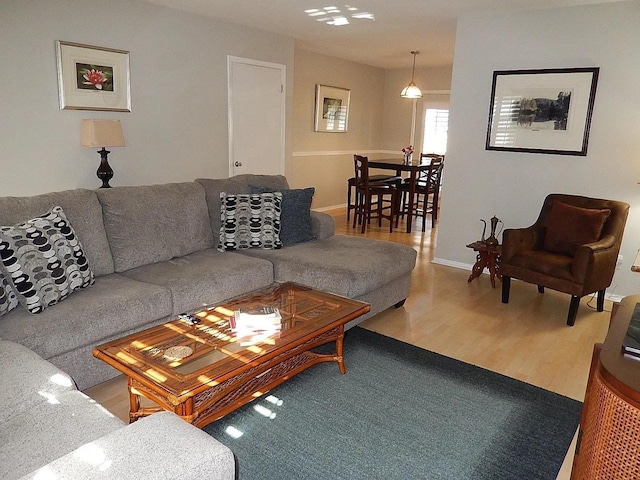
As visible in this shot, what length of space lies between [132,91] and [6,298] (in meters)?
2.58

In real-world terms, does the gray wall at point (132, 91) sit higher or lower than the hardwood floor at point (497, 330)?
higher

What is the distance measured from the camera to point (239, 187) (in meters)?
3.72

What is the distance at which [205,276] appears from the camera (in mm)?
2811

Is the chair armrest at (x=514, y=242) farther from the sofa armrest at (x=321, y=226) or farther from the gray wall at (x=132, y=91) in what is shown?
the gray wall at (x=132, y=91)

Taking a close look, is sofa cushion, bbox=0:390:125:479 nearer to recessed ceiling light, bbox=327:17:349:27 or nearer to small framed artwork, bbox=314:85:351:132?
recessed ceiling light, bbox=327:17:349:27

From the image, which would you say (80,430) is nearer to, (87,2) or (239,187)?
(239,187)

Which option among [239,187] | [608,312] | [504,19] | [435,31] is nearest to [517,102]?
[504,19]

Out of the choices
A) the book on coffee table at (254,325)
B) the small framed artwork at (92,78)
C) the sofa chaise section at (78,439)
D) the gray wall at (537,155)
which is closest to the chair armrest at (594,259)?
the gray wall at (537,155)

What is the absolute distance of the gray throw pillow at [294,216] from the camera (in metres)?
3.59

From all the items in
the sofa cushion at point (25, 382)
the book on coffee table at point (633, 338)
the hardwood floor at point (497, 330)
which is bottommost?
the hardwood floor at point (497, 330)

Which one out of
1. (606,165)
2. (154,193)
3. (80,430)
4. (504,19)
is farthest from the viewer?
(504,19)

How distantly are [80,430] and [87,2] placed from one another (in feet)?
11.7

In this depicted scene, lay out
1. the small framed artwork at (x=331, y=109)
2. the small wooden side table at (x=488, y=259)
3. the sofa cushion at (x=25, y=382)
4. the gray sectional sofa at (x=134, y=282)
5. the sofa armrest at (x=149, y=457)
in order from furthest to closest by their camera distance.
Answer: the small framed artwork at (x=331, y=109)
the small wooden side table at (x=488, y=259)
the sofa cushion at (x=25, y=382)
the gray sectional sofa at (x=134, y=282)
the sofa armrest at (x=149, y=457)

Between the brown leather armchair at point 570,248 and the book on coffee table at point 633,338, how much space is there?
156cm
